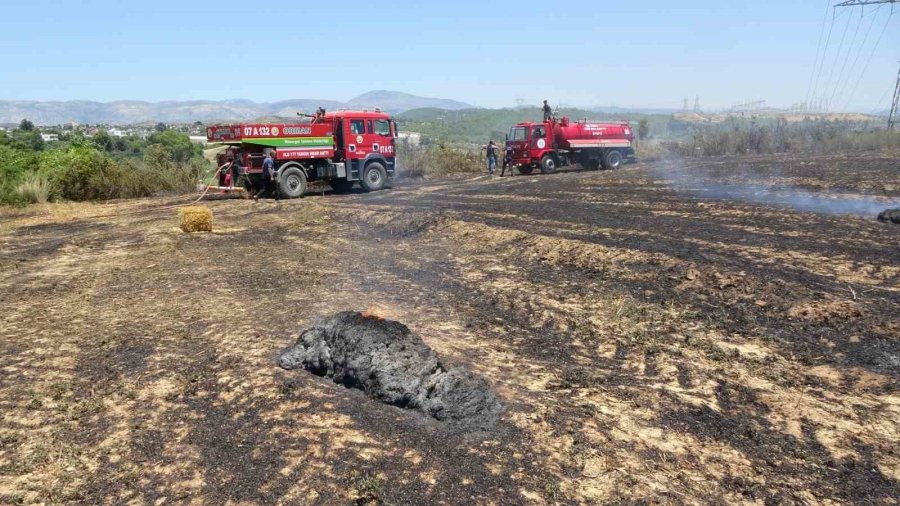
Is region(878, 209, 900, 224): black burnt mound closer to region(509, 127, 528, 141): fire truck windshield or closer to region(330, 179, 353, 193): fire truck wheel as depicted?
region(509, 127, 528, 141): fire truck windshield

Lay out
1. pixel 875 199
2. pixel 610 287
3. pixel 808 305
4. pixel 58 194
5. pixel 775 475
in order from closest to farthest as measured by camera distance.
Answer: pixel 775 475, pixel 808 305, pixel 610 287, pixel 875 199, pixel 58 194

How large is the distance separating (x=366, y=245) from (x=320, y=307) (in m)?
4.96

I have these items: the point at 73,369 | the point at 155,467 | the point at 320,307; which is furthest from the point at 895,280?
the point at 73,369

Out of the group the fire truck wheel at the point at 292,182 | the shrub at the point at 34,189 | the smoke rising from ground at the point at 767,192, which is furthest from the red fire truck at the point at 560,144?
the shrub at the point at 34,189

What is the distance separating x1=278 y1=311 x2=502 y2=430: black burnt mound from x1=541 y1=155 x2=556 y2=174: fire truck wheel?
2198 cm

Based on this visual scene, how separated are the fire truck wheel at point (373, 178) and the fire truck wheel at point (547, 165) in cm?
772

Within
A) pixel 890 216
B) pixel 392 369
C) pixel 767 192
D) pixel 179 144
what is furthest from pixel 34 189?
pixel 890 216

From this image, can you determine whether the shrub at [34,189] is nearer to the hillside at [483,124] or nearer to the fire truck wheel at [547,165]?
the fire truck wheel at [547,165]

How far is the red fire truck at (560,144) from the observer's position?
26.8 m

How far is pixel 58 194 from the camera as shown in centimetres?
2298

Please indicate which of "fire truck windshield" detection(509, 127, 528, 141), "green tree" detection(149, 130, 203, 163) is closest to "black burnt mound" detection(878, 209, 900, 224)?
"fire truck windshield" detection(509, 127, 528, 141)

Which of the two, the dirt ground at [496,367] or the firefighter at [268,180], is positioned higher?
the firefighter at [268,180]

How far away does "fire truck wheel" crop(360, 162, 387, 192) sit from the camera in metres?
22.7

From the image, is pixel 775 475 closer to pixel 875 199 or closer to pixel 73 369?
pixel 73 369
